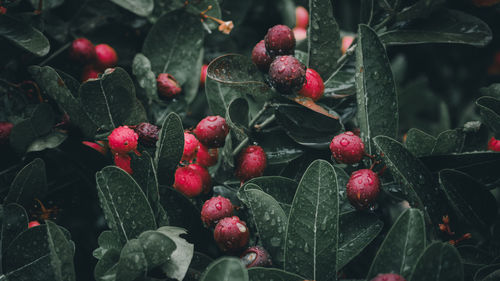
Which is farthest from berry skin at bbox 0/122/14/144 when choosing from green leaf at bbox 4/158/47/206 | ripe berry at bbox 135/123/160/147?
ripe berry at bbox 135/123/160/147

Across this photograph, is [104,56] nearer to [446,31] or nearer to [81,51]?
[81,51]

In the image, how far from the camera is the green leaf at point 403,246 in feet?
2.96

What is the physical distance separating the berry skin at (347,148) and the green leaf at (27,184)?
2.72 ft

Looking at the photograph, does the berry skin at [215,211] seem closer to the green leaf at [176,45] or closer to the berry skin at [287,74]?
the berry skin at [287,74]

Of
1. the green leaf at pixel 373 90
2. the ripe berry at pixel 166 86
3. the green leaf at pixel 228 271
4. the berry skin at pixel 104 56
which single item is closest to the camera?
the green leaf at pixel 228 271

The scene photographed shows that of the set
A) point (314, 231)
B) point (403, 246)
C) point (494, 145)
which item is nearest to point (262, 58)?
point (314, 231)

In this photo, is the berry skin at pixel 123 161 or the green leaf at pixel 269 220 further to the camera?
→ the berry skin at pixel 123 161

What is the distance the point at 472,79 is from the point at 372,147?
1955 millimetres

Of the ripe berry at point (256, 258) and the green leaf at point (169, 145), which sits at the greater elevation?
the green leaf at point (169, 145)

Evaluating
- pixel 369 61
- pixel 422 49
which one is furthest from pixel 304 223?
pixel 422 49

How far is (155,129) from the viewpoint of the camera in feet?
3.87

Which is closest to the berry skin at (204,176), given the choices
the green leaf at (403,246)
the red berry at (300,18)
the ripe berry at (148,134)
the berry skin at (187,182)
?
the berry skin at (187,182)

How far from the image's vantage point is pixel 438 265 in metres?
0.84

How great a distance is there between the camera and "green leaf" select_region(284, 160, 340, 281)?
0.98 meters
